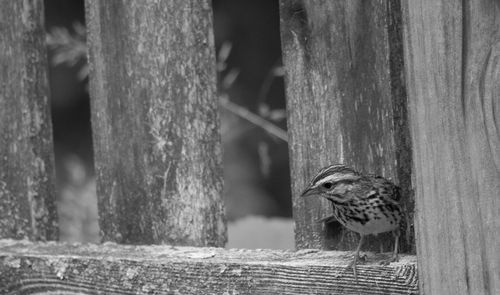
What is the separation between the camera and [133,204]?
344 centimetres

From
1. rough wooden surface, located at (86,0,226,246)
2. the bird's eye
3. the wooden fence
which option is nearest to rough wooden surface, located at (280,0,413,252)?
the wooden fence

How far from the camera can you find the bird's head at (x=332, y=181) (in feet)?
9.32

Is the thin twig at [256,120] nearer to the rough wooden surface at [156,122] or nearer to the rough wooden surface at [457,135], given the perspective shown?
the rough wooden surface at [156,122]

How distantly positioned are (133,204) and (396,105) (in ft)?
3.71

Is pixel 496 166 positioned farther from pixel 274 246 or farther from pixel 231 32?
pixel 231 32

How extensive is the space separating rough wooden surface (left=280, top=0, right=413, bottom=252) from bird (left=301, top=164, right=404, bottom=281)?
37 mm

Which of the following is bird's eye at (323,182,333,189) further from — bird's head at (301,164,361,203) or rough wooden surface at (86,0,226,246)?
rough wooden surface at (86,0,226,246)

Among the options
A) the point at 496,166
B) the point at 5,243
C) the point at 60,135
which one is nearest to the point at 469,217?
the point at 496,166

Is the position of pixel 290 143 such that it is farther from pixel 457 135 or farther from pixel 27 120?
pixel 27 120

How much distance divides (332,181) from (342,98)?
0.82 feet

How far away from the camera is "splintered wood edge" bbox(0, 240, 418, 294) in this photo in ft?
8.88

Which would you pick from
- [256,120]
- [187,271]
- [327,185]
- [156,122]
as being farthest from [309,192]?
[256,120]

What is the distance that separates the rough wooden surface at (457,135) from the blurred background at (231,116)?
371 cm

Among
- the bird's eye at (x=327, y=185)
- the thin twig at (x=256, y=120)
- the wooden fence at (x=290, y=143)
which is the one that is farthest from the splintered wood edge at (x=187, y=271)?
the thin twig at (x=256, y=120)
